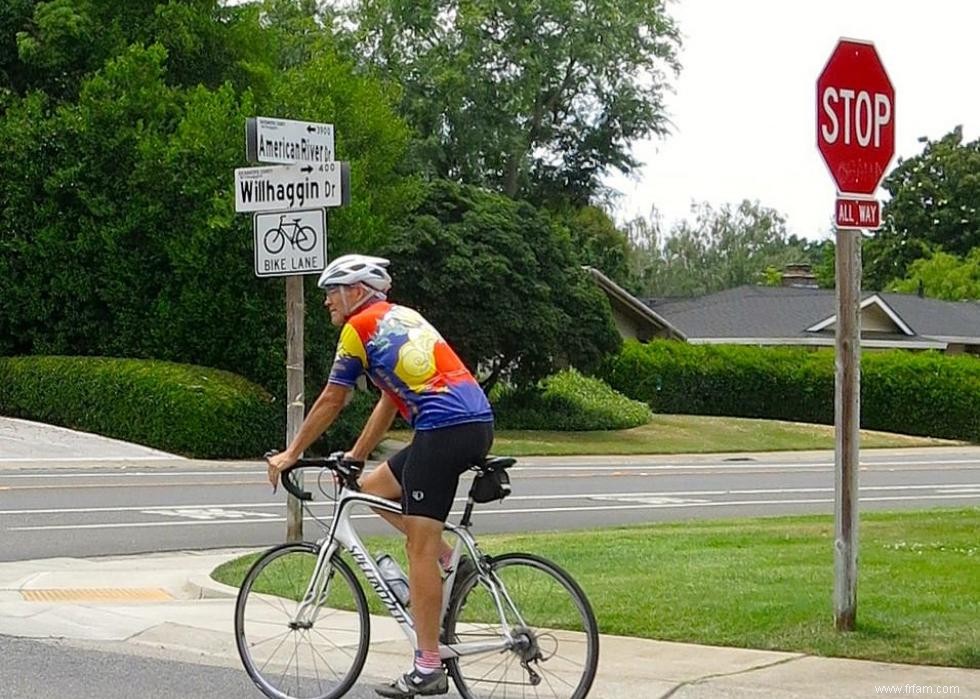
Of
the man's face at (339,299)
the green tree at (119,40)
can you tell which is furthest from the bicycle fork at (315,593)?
the green tree at (119,40)

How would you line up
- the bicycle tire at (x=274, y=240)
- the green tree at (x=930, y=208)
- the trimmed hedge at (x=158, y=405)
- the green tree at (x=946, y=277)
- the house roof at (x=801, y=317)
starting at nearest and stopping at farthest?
the bicycle tire at (x=274, y=240), the trimmed hedge at (x=158, y=405), the house roof at (x=801, y=317), the green tree at (x=946, y=277), the green tree at (x=930, y=208)

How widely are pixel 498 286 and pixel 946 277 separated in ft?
145

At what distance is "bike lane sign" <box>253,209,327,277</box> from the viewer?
435 inches

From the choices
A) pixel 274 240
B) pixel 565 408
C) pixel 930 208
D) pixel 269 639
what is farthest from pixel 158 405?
pixel 930 208

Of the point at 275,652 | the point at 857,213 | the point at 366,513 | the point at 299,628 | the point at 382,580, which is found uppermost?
the point at 857,213

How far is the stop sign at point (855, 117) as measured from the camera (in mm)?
7969

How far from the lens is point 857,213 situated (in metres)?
8.00

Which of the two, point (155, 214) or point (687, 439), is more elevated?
point (155, 214)

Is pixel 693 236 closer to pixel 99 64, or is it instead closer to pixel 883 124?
pixel 99 64

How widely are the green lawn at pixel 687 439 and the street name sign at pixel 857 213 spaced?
78.0 ft

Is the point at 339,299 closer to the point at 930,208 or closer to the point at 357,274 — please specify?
the point at 357,274

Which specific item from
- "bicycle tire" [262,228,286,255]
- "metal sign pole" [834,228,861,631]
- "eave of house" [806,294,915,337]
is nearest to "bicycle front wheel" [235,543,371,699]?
"metal sign pole" [834,228,861,631]

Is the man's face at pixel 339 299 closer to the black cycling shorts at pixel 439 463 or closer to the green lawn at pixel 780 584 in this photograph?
the black cycling shorts at pixel 439 463

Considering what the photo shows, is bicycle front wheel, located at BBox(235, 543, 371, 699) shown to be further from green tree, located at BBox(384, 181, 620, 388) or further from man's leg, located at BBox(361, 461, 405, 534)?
green tree, located at BBox(384, 181, 620, 388)
